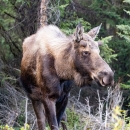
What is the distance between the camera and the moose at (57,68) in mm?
7918

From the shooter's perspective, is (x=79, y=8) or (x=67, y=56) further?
(x=79, y=8)

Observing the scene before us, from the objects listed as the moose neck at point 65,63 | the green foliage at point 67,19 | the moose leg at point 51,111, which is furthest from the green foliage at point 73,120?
the green foliage at point 67,19

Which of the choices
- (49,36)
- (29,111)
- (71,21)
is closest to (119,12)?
(71,21)

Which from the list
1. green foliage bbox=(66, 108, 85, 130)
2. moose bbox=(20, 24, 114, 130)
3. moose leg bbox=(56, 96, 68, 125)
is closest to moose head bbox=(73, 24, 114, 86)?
moose bbox=(20, 24, 114, 130)

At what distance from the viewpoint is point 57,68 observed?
27.6 ft

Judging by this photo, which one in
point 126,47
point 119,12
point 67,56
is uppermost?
point 67,56

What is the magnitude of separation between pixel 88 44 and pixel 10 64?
696cm

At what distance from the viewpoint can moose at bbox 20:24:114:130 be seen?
7.92 m

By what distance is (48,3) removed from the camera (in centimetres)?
1302

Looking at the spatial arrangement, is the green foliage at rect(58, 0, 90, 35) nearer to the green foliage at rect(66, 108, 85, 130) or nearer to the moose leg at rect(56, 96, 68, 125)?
the green foliage at rect(66, 108, 85, 130)

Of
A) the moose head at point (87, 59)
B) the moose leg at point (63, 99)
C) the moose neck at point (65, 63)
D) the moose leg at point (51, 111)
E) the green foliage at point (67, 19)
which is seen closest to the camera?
the moose head at point (87, 59)

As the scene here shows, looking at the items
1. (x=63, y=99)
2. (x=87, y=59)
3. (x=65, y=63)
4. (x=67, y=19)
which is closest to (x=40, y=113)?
(x=63, y=99)

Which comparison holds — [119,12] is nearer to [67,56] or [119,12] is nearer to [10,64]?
[10,64]

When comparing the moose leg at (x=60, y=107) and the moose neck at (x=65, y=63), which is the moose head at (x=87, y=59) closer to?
the moose neck at (x=65, y=63)
